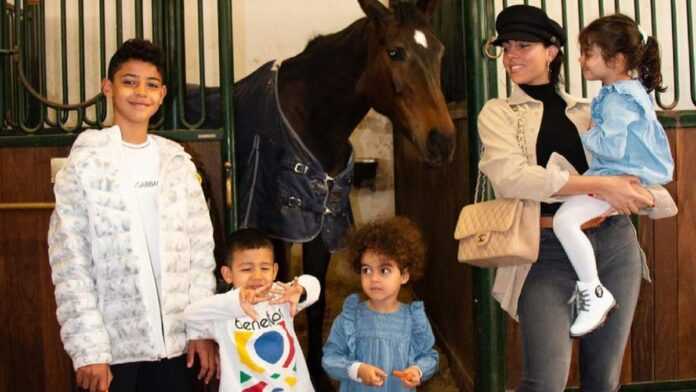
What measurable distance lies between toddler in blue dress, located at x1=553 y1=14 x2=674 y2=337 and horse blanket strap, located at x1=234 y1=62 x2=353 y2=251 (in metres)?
1.06

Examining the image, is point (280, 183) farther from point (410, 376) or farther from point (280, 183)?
point (410, 376)

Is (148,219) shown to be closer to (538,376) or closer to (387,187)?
(538,376)

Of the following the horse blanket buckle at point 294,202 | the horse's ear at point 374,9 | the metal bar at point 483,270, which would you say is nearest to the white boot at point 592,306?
the metal bar at point 483,270

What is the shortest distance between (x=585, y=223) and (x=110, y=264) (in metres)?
1.05

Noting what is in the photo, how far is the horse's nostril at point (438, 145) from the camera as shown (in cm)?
215

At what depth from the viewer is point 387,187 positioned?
4.64 m

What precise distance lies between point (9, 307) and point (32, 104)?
0.92 m

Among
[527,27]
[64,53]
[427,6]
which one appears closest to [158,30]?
[64,53]

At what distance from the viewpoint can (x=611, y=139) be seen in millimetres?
1401

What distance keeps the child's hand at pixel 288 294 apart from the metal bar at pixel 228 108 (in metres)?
0.68

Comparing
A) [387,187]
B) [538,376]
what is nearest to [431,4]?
[538,376]

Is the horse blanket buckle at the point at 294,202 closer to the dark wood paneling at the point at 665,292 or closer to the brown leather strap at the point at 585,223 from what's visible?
the brown leather strap at the point at 585,223

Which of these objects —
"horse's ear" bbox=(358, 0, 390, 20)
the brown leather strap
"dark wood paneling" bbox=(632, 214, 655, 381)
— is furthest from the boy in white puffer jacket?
"dark wood paneling" bbox=(632, 214, 655, 381)

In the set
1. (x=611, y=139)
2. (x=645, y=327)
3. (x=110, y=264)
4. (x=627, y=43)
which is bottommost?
(x=645, y=327)
